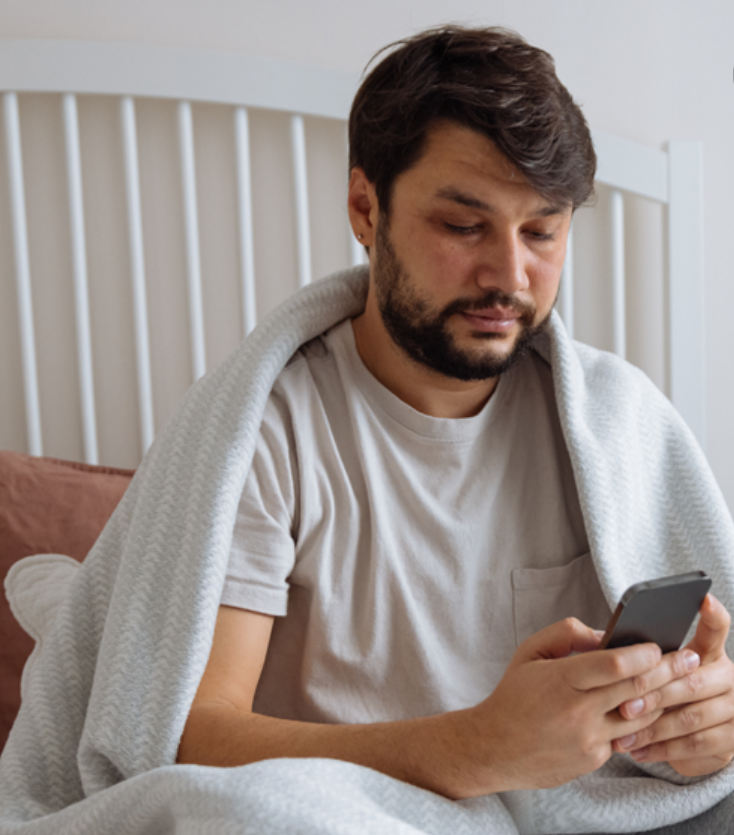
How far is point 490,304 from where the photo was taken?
0.90m

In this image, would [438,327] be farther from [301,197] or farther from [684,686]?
[301,197]

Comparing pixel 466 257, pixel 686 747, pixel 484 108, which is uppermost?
pixel 484 108

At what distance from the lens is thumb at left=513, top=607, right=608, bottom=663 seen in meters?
0.71

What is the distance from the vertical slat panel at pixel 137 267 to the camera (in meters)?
1.38

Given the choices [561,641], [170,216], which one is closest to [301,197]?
[170,216]

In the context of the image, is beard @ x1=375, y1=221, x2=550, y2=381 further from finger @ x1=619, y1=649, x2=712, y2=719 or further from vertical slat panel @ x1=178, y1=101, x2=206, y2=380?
vertical slat panel @ x1=178, y1=101, x2=206, y2=380

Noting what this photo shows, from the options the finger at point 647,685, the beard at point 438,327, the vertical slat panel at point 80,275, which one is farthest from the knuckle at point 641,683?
the vertical slat panel at point 80,275

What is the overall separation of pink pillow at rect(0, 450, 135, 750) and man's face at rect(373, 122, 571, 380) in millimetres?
512

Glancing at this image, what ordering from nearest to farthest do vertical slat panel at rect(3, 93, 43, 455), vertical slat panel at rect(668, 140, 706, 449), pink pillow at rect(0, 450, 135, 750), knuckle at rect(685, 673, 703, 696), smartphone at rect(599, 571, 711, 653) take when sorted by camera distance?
smartphone at rect(599, 571, 711, 653)
knuckle at rect(685, 673, 703, 696)
pink pillow at rect(0, 450, 135, 750)
vertical slat panel at rect(3, 93, 43, 455)
vertical slat panel at rect(668, 140, 706, 449)

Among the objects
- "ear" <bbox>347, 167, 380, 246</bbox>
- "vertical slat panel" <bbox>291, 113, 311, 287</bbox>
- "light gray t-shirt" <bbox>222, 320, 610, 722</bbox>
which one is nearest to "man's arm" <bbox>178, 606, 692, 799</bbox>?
"light gray t-shirt" <bbox>222, 320, 610, 722</bbox>

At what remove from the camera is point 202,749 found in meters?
0.76

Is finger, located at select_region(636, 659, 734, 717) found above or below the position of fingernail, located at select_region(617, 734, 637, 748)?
above

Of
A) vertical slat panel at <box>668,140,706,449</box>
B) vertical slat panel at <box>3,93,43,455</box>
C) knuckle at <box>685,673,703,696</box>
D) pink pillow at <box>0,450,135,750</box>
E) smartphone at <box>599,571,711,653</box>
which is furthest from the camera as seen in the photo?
vertical slat panel at <box>668,140,706,449</box>

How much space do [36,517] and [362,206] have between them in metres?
0.60
